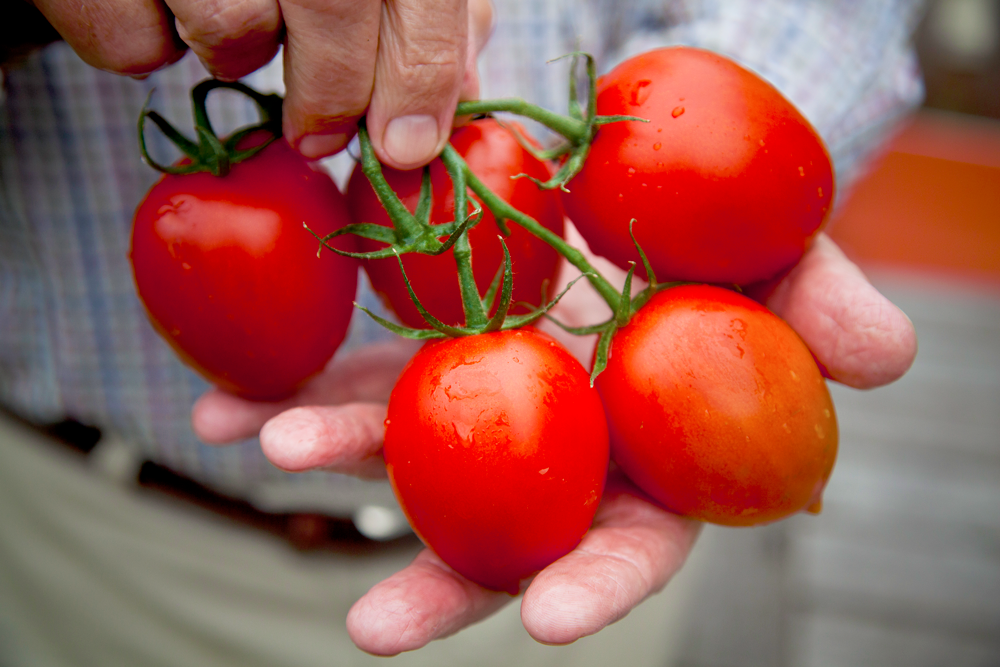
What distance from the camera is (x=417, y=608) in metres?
0.62

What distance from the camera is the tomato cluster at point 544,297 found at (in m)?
0.60

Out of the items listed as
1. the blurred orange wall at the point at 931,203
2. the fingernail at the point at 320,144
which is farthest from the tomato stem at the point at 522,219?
the blurred orange wall at the point at 931,203

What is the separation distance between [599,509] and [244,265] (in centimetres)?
44

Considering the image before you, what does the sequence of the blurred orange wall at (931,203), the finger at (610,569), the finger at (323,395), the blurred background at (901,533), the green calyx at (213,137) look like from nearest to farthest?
the finger at (610,569), the green calyx at (213,137), the finger at (323,395), the blurred background at (901,533), the blurred orange wall at (931,203)

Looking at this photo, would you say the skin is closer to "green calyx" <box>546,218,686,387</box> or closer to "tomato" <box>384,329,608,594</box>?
"tomato" <box>384,329,608,594</box>

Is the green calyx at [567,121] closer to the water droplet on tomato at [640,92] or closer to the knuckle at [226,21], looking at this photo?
the water droplet on tomato at [640,92]

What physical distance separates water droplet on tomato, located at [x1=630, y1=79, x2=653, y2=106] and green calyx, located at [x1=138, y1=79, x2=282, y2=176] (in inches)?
14.1

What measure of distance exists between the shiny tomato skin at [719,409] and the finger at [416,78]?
271mm

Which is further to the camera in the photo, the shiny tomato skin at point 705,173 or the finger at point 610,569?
the shiny tomato skin at point 705,173

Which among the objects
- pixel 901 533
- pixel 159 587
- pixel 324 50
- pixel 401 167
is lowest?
pixel 901 533

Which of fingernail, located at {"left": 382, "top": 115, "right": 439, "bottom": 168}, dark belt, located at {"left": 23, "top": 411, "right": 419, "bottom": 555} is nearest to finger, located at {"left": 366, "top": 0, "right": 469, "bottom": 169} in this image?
fingernail, located at {"left": 382, "top": 115, "right": 439, "bottom": 168}

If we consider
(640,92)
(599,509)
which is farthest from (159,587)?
(640,92)

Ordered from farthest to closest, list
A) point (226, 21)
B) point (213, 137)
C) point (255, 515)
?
point (255, 515) → point (213, 137) → point (226, 21)

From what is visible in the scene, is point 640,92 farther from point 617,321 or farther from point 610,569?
point 610,569
